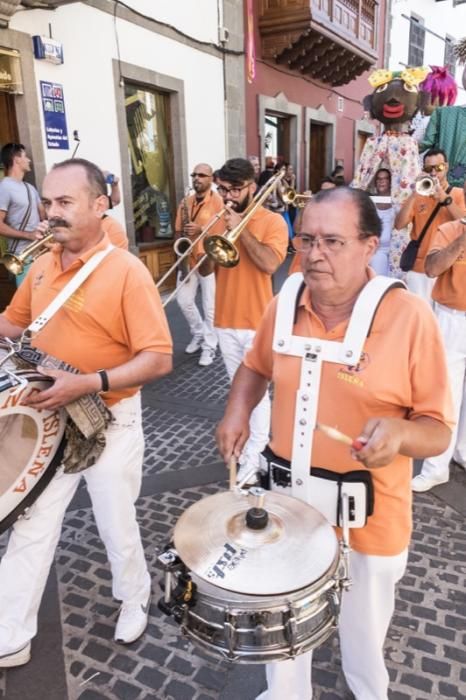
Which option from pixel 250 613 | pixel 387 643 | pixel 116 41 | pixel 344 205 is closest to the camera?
pixel 250 613

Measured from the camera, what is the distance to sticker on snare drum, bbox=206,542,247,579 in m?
1.33

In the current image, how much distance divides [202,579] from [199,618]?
12 cm

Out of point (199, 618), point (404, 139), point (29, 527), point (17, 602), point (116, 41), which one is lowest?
point (17, 602)

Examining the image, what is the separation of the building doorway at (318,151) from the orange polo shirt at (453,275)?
1261 cm

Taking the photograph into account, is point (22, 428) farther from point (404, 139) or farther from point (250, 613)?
point (404, 139)

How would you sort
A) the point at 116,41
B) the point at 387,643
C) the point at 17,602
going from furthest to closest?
the point at 116,41 < the point at 387,643 < the point at 17,602

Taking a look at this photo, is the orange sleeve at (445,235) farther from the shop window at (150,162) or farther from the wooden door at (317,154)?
the wooden door at (317,154)

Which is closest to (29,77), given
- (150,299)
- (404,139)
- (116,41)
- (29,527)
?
(116,41)

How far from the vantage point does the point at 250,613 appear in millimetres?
1302

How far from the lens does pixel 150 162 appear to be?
936 centimetres

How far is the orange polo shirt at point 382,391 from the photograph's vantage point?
1646 millimetres

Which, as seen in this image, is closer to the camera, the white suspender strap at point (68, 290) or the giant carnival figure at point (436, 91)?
the white suspender strap at point (68, 290)

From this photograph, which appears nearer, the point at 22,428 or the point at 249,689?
the point at 22,428

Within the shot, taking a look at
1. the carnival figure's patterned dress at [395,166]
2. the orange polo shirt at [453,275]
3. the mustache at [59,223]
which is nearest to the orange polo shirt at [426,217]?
the carnival figure's patterned dress at [395,166]
